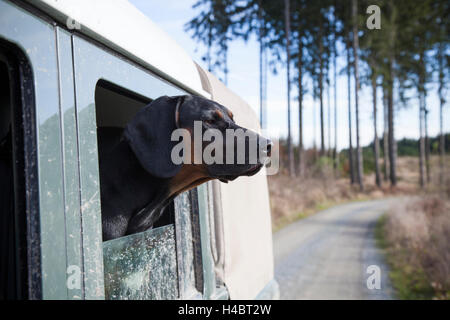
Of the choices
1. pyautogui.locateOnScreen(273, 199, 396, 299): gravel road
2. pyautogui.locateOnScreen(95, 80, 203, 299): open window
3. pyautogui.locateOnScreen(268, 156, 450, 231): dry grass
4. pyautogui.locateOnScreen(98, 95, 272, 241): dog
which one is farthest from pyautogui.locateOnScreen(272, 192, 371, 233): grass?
pyautogui.locateOnScreen(98, 95, 272, 241): dog

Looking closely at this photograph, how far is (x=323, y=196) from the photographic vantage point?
61.0 feet

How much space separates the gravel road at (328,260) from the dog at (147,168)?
1.41 meters

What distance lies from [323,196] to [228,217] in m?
17.1

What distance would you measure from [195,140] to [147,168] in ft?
1.00

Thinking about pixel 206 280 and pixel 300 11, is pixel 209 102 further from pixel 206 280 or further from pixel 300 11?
pixel 300 11

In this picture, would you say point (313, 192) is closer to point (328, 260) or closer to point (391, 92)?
point (328, 260)

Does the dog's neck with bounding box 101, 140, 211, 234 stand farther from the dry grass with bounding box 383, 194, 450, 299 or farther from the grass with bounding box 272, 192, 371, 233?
the grass with bounding box 272, 192, 371, 233

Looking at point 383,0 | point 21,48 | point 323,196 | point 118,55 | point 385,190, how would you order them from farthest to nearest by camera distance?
point 385,190 → point 383,0 → point 323,196 → point 118,55 → point 21,48

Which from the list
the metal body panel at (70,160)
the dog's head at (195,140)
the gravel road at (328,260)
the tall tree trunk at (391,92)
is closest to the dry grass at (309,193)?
the gravel road at (328,260)

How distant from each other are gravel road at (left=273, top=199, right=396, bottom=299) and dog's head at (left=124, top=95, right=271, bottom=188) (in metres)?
1.21

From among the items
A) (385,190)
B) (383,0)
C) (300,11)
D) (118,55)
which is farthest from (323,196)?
(118,55)

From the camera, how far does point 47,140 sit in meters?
0.90

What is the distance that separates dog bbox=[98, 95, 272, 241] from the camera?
56.0 inches
